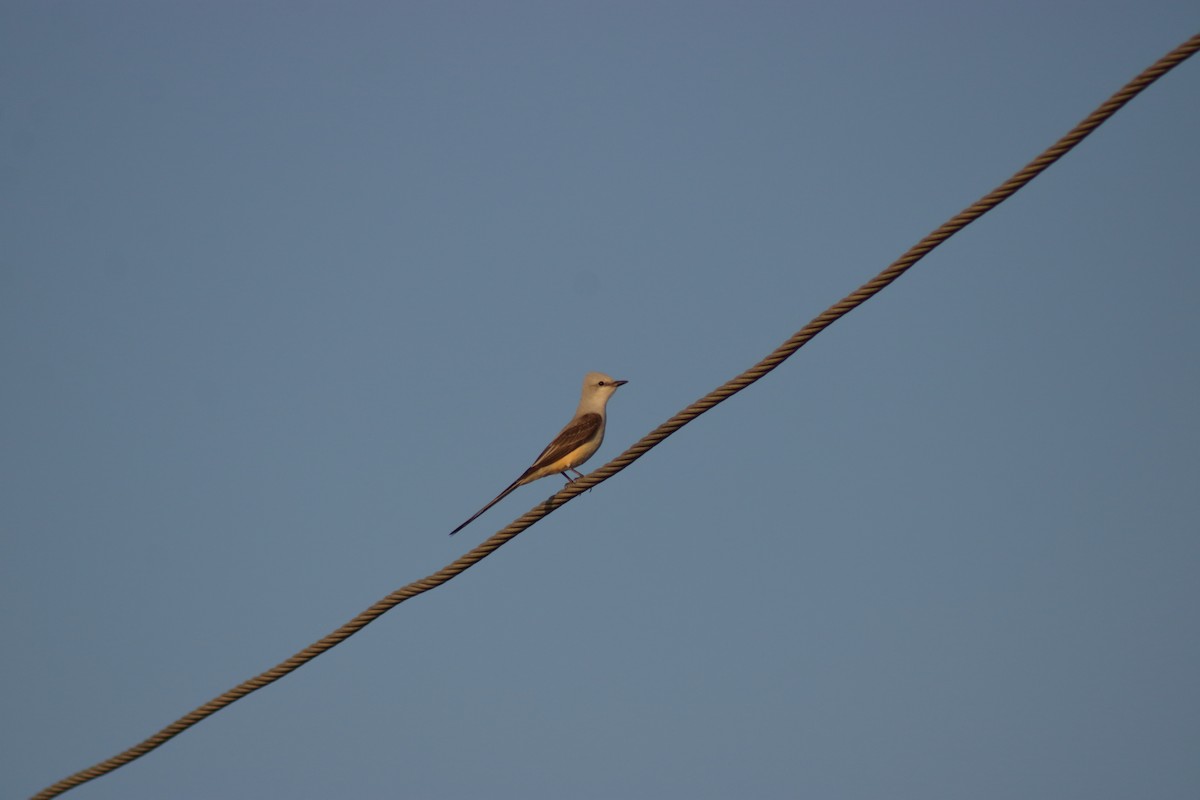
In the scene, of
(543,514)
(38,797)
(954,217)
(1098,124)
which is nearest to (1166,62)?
(1098,124)

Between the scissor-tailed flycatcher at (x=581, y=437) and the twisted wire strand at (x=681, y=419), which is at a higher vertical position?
the scissor-tailed flycatcher at (x=581, y=437)

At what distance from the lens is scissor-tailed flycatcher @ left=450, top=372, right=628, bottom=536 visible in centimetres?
967

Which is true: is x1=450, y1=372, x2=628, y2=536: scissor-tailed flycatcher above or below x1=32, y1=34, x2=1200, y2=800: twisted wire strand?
above

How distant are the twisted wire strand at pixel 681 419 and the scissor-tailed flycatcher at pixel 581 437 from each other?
3.21 metres

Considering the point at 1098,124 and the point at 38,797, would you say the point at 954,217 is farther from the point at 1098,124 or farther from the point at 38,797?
the point at 38,797

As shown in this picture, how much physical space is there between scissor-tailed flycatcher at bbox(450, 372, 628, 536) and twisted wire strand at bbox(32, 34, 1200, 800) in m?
3.21

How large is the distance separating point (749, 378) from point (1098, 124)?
1.73 metres

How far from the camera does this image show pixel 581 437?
10.0m

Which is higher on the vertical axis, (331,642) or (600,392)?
(600,392)

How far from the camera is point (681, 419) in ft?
18.2

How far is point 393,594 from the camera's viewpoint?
556 centimetres

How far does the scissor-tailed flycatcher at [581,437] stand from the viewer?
31.7ft

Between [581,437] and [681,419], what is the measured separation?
4.54 metres

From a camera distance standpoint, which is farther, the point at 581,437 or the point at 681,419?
the point at 581,437
